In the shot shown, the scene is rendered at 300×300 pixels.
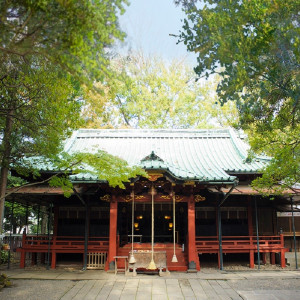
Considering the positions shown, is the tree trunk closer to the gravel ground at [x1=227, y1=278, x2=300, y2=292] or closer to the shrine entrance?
the shrine entrance

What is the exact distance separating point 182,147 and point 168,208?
3478mm

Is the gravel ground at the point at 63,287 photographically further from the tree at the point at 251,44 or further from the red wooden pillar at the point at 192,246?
the tree at the point at 251,44

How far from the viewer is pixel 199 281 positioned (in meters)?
10.5

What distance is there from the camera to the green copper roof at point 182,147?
47.9 ft

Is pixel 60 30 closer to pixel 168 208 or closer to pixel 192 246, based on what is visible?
pixel 192 246

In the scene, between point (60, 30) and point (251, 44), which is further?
point (251, 44)

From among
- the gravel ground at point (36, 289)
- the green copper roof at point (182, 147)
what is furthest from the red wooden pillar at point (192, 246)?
the gravel ground at point (36, 289)

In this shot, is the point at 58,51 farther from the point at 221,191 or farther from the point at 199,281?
the point at 221,191

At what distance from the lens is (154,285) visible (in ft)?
32.3

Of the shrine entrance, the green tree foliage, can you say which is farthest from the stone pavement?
the green tree foliage

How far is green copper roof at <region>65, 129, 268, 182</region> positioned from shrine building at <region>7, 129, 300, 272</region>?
5cm

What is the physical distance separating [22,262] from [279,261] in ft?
36.2

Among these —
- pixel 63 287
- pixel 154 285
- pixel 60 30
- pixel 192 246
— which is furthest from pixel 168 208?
pixel 60 30

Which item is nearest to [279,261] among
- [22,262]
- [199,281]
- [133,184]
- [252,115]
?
[199,281]
